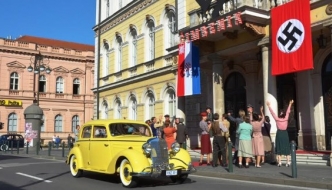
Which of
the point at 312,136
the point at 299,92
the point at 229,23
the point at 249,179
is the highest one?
the point at 229,23

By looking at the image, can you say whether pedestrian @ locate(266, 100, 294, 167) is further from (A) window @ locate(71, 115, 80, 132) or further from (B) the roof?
(B) the roof

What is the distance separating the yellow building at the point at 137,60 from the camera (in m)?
24.2

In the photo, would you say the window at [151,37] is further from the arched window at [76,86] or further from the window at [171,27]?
the arched window at [76,86]

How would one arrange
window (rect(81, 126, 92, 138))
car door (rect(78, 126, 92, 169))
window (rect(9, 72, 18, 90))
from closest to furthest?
car door (rect(78, 126, 92, 169))
window (rect(81, 126, 92, 138))
window (rect(9, 72, 18, 90))

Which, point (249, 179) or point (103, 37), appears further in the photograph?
point (103, 37)

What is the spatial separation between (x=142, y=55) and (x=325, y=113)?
44.9 feet

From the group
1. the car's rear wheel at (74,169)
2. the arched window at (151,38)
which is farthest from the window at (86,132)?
the arched window at (151,38)

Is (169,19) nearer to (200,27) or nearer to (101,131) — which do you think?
(200,27)

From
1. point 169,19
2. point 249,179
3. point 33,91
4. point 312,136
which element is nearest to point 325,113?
point 312,136

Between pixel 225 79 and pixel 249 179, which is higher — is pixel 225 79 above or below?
above

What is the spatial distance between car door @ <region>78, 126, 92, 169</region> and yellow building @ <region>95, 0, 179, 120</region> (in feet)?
32.6

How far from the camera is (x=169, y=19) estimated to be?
2458 centimetres

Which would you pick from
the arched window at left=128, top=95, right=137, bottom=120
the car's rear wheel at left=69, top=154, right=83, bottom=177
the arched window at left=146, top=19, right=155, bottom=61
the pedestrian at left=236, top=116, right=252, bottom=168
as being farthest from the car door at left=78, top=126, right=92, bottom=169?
the arched window at left=128, top=95, right=137, bottom=120

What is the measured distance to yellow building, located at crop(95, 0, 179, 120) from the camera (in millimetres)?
24250
